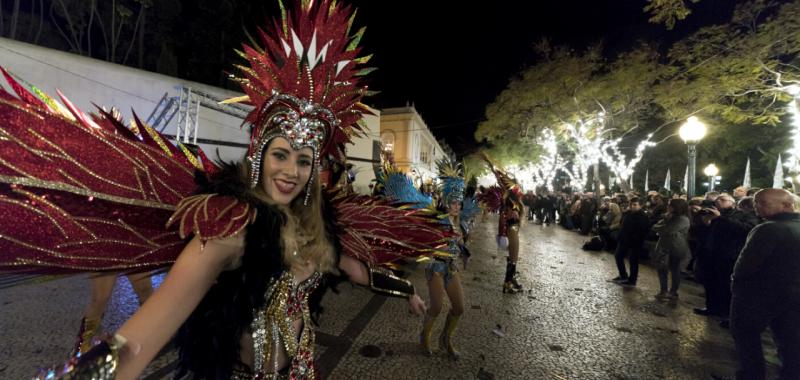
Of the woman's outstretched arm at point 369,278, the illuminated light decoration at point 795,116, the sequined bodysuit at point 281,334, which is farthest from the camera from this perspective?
the illuminated light decoration at point 795,116

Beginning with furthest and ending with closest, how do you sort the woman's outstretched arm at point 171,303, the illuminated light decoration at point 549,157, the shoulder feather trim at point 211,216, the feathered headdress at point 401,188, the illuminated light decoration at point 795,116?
the illuminated light decoration at point 549,157 → the illuminated light decoration at point 795,116 → the feathered headdress at point 401,188 → the shoulder feather trim at point 211,216 → the woman's outstretched arm at point 171,303

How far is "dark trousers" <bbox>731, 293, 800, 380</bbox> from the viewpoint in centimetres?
299

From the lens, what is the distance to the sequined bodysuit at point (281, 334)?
1.50 m

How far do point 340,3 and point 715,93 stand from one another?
1390 cm

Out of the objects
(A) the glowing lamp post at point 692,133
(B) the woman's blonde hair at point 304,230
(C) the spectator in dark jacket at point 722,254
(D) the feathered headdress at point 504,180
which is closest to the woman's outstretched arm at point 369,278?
(B) the woman's blonde hair at point 304,230

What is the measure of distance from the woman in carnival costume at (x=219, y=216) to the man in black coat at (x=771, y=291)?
11.0ft

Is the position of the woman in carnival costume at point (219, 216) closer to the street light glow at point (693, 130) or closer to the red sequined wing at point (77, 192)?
the red sequined wing at point (77, 192)

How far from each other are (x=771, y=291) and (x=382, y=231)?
3.70 metres

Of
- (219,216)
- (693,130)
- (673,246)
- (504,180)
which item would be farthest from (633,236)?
(219,216)

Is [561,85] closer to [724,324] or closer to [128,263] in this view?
[724,324]

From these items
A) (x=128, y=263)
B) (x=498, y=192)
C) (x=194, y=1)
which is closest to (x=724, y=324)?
(x=498, y=192)

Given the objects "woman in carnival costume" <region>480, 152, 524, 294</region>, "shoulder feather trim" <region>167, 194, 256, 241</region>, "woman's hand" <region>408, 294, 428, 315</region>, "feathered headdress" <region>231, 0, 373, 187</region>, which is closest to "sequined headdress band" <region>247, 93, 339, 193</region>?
"feathered headdress" <region>231, 0, 373, 187</region>

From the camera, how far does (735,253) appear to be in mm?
5129

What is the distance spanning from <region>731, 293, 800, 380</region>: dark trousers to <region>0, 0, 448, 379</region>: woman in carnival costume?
3.36m
